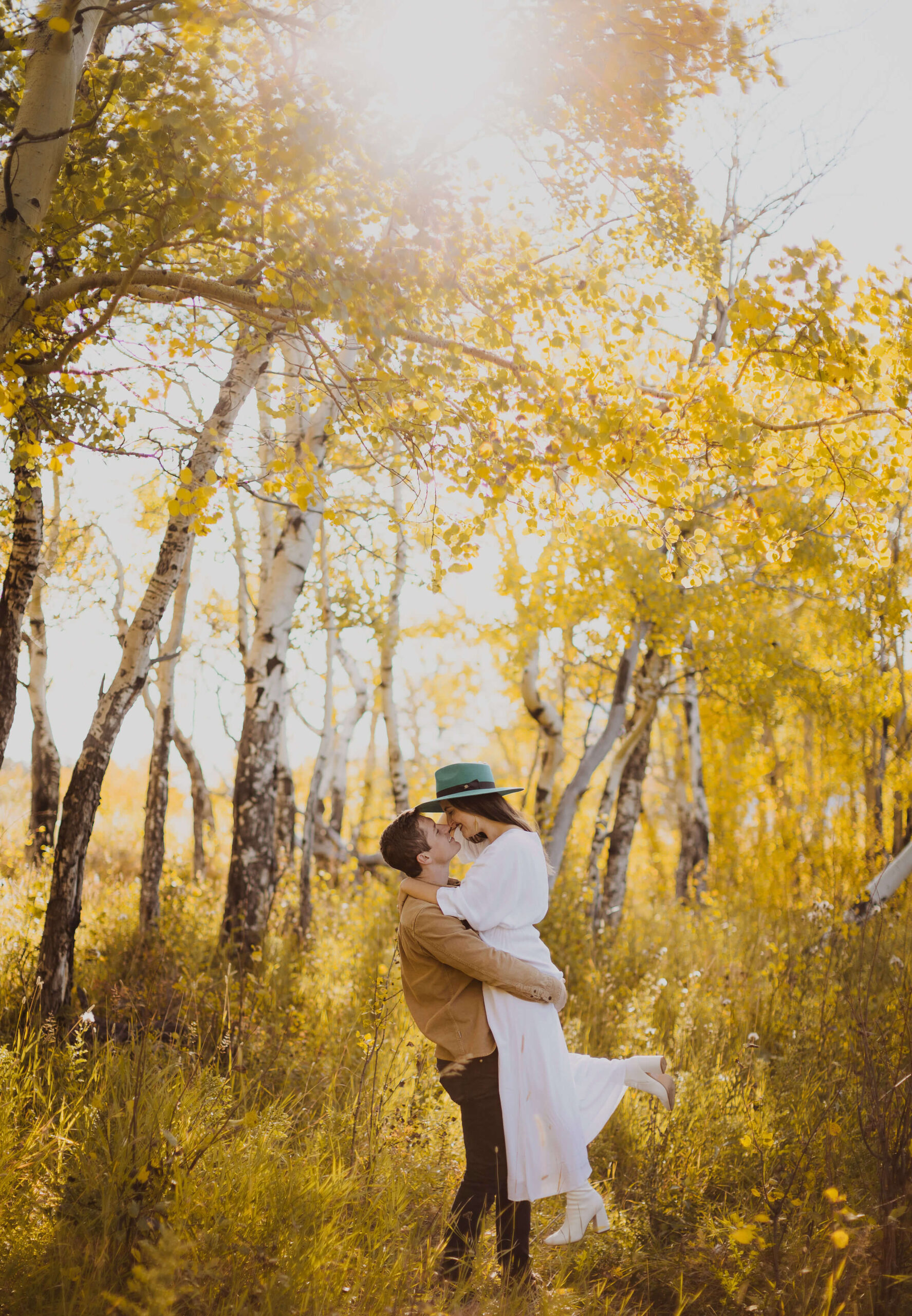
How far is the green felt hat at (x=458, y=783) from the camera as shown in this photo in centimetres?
325

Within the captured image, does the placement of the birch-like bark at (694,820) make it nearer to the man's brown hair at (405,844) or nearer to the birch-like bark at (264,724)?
the birch-like bark at (264,724)

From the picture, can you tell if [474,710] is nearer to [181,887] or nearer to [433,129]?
[181,887]

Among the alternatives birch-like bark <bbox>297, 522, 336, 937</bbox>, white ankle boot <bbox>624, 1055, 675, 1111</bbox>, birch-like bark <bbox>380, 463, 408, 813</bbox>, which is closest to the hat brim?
white ankle boot <bbox>624, 1055, 675, 1111</bbox>

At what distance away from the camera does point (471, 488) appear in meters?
3.94

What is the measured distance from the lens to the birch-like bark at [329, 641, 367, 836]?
38.6 ft

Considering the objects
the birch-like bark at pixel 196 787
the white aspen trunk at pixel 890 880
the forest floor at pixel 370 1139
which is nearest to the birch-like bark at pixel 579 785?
the forest floor at pixel 370 1139

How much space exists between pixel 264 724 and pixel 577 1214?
13.9 ft

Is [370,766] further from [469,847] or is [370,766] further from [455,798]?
[455,798]

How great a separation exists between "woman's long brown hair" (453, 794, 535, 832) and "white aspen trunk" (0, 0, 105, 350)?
8.57 feet

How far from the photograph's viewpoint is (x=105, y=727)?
465 cm

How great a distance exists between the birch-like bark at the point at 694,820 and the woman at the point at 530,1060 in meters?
8.24

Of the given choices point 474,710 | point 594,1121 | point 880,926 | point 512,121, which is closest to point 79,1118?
point 594,1121

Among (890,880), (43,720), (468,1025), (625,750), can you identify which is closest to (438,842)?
(468,1025)

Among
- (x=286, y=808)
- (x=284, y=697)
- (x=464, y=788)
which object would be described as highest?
(x=284, y=697)
